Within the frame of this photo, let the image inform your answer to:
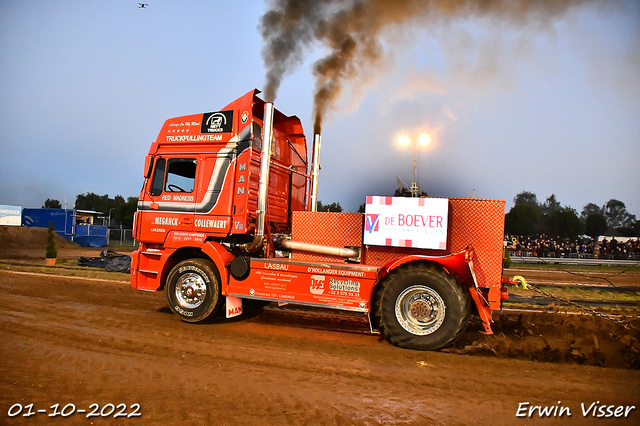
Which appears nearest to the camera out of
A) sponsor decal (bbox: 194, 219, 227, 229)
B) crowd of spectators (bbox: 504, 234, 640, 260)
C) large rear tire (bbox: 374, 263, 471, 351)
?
large rear tire (bbox: 374, 263, 471, 351)

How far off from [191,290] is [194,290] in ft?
0.19

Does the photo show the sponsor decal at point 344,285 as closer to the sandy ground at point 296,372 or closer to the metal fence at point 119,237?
the sandy ground at point 296,372

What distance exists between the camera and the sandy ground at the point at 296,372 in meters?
3.68

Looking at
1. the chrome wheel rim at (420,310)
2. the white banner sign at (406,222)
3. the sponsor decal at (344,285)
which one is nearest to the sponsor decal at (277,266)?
the sponsor decal at (344,285)

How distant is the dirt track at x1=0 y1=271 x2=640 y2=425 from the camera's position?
368 cm

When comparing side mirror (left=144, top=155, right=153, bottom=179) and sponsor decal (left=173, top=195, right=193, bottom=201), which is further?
side mirror (left=144, top=155, right=153, bottom=179)

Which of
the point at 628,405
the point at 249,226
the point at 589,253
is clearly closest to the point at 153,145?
the point at 249,226

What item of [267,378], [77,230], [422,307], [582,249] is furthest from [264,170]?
[582,249]

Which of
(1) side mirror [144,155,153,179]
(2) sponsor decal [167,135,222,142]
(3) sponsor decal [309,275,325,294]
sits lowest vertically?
(3) sponsor decal [309,275,325,294]

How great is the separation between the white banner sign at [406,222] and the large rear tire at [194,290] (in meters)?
2.84

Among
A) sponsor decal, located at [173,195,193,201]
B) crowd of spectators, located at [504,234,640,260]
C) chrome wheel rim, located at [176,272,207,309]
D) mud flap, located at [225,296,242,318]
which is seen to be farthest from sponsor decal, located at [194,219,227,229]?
crowd of spectators, located at [504,234,640,260]

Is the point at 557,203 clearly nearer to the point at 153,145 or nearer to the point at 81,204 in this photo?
the point at 153,145

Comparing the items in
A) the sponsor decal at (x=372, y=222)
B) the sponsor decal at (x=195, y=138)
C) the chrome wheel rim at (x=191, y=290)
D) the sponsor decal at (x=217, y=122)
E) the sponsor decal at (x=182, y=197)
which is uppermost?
the sponsor decal at (x=217, y=122)

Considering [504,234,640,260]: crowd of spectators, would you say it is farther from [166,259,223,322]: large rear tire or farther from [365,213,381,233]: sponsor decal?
[166,259,223,322]: large rear tire
